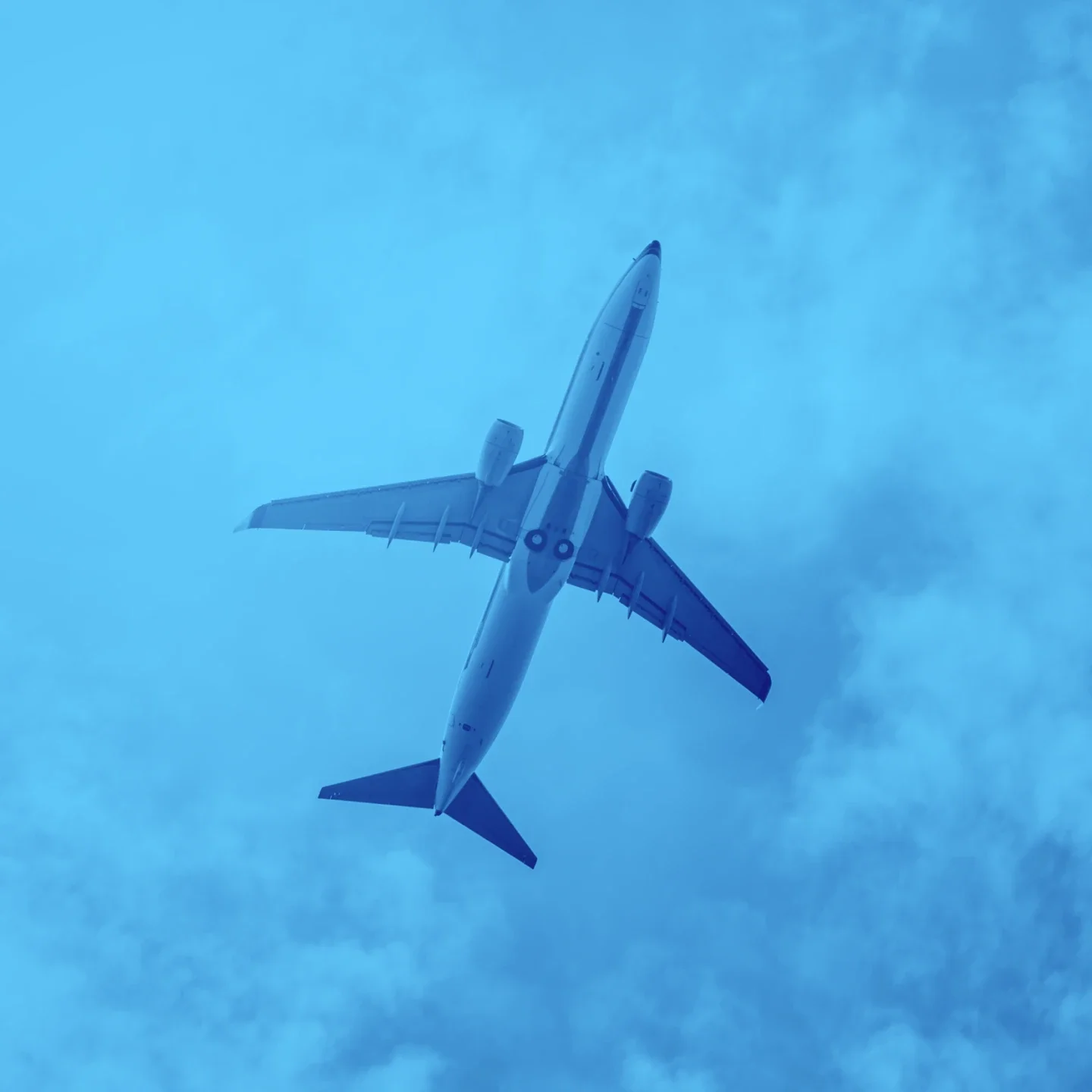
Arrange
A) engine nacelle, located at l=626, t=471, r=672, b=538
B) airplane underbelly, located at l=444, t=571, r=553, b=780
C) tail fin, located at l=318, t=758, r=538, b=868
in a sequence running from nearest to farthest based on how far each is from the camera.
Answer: airplane underbelly, located at l=444, t=571, r=553, b=780, engine nacelle, located at l=626, t=471, r=672, b=538, tail fin, located at l=318, t=758, r=538, b=868

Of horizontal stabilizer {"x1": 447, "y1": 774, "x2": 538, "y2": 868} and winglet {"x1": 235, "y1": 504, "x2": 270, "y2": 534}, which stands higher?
winglet {"x1": 235, "y1": 504, "x2": 270, "y2": 534}

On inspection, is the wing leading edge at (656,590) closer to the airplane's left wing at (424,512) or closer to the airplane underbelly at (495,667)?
the airplane's left wing at (424,512)

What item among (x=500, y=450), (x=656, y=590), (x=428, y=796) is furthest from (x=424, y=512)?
(x=428, y=796)

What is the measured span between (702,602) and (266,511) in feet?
69.0

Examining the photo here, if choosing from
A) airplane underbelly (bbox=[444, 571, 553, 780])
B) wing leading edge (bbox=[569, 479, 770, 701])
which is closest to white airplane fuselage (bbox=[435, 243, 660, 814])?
airplane underbelly (bbox=[444, 571, 553, 780])

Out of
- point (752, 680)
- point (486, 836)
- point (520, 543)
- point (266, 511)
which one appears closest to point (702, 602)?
point (752, 680)

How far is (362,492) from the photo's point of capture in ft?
182

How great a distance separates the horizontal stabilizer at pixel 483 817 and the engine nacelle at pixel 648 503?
1411cm

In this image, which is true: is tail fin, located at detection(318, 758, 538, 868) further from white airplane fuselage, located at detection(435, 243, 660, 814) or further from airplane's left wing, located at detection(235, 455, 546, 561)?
airplane's left wing, located at detection(235, 455, 546, 561)

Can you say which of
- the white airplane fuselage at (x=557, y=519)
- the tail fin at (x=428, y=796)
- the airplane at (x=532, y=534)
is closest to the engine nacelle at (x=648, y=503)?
the airplane at (x=532, y=534)

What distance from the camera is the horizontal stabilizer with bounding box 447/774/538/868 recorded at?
57000 millimetres

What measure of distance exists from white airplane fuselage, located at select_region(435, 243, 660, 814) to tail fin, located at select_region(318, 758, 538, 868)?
374cm

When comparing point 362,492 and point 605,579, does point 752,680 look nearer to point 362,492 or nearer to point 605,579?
point 605,579

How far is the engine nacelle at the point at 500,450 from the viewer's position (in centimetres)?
5228
